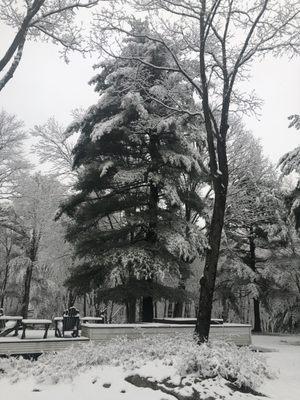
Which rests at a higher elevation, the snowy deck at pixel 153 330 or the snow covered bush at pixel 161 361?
the snowy deck at pixel 153 330

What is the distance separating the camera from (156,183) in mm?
15281

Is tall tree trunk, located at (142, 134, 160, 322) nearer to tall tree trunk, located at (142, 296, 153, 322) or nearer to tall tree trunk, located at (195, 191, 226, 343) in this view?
tall tree trunk, located at (142, 296, 153, 322)

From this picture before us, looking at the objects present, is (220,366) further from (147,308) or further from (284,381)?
(147,308)

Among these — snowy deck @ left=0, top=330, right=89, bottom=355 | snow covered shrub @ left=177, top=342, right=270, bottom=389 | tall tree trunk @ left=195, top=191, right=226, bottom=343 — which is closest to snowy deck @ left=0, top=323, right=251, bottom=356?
snowy deck @ left=0, top=330, right=89, bottom=355

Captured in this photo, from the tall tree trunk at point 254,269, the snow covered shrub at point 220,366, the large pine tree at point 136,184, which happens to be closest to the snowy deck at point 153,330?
the large pine tree at point 136,184

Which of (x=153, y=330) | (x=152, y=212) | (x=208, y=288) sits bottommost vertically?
(x=153, y=330)

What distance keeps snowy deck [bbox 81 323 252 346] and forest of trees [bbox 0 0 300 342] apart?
129cm

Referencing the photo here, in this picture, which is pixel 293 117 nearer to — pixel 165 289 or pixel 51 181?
pixel 165 289

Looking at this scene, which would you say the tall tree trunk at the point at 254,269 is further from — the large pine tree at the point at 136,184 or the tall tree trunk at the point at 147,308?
the tall tree trunk at the point at 147,308

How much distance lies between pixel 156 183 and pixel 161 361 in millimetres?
7693

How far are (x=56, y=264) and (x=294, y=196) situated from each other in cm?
1500

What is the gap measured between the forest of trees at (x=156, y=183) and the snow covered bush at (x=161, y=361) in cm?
126

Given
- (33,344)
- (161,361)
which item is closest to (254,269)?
(33,344)

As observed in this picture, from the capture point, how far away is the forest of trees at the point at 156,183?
39.0 feet
